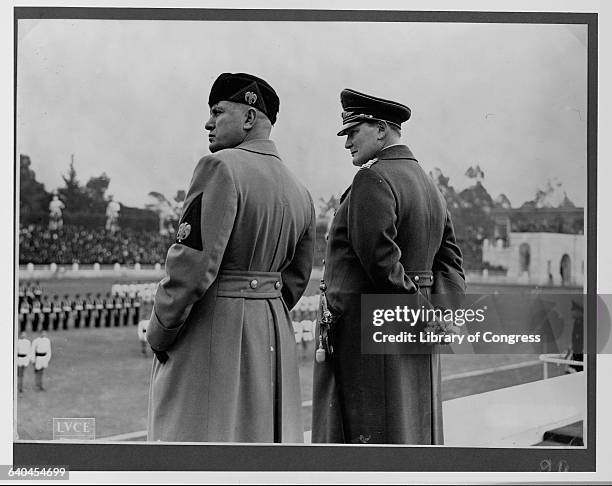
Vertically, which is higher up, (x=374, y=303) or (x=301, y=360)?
(x=374, y=303)

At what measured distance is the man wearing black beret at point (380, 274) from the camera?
11.7 ft

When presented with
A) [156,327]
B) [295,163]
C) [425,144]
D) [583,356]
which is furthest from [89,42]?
[583,356]

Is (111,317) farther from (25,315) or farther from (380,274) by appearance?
(380,274)

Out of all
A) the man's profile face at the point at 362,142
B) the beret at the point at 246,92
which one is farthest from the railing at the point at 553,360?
the beret at the point at 246,92

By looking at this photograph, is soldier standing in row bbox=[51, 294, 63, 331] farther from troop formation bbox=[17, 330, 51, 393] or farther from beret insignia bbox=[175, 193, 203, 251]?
beret insignia bbox=[175, 193, 203, 251]

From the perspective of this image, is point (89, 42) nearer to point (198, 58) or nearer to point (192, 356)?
point (198, 58)

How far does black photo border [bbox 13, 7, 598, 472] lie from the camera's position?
3.71 meters

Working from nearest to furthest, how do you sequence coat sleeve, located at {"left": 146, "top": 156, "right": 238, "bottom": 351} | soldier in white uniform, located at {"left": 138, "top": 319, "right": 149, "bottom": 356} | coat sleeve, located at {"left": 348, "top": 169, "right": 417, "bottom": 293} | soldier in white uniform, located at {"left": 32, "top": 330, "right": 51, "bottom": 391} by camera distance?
coat sleeve, located at {"left": 146, "top": 156, "right": 238, "bottom": 351} < coat sleeve, located at {"left": 348, "top": 169, "right": 417, "bottom": 293} < soldier in white uniform, located at {"left": 138, "top": 319, "right": 149, "bottom": 356} < soldier in white uniform, located at {"left": 32, "top": 330, "right": 51, "bottom": 391}

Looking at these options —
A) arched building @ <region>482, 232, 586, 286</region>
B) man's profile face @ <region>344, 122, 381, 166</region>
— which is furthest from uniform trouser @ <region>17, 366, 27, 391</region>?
arched building @ <region>482, 232, 586, 286</region>

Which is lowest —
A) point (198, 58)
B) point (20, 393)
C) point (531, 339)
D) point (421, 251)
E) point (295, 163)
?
point (20, 393)

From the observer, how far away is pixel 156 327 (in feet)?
11.4

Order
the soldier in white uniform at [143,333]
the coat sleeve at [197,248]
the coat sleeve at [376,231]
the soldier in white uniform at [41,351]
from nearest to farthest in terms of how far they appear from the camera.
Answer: the coat sleeve at [197,248] → the coat sleeve at [376,231] → the soldier in white uniform at [143,333] → the soldier in white uniform at [41,351]

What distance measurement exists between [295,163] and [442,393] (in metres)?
1.21

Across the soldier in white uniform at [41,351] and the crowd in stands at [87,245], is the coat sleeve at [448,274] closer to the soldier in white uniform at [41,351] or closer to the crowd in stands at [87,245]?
the crowd in stands at [87,245]
